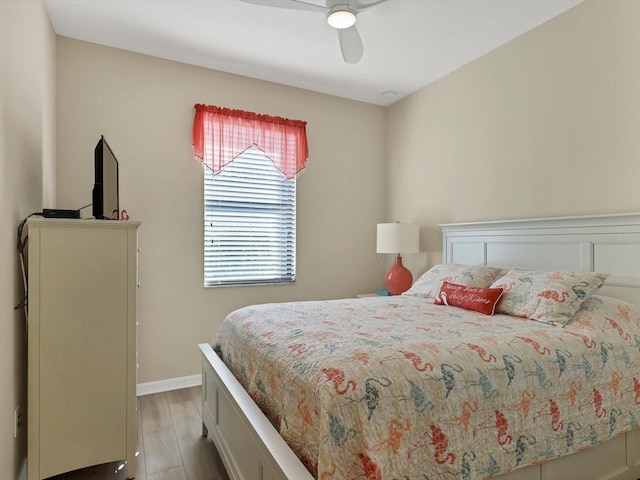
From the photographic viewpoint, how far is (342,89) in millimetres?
3910

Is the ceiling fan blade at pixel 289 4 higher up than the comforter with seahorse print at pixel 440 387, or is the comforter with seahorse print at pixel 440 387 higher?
the ceiling fan blade at pixel 289 4

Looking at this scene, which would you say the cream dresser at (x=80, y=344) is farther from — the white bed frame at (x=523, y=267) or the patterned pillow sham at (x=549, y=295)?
the patterned pillow sham at (x=549, y=295)

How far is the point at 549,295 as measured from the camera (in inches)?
81.6

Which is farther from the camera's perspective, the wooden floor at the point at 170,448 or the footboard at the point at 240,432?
the wooden floor at the point at 170,448

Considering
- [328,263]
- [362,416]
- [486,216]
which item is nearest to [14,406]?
[362,416]

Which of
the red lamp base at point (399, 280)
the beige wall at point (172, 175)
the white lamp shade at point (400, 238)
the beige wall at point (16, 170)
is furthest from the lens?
the red lamp base at point (399, 280)

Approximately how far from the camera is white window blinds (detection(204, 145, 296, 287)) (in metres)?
3.47

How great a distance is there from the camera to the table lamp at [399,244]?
3576 millimetres

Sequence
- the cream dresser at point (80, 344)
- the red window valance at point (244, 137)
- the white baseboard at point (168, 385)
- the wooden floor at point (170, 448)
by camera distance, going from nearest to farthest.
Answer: the cream dresser at point (80, 344) < the wooden floor at point (170, 448) < the white baseboard at point (168, 385) < the red window valance at point (244, 137)

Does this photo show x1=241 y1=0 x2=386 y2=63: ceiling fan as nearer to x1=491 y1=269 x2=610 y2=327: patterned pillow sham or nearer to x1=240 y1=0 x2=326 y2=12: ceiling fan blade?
x1=240 y1=0 x2=326 y2=12: ceiling fan blade

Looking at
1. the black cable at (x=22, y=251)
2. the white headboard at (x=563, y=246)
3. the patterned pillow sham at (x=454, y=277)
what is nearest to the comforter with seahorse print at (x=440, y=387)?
the white headboard at (x=563, y=246)

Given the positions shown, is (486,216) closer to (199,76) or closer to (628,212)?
(628,212)

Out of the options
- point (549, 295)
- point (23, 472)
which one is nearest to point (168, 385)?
point (23, 472)

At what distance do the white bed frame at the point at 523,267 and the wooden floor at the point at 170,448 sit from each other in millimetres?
119
